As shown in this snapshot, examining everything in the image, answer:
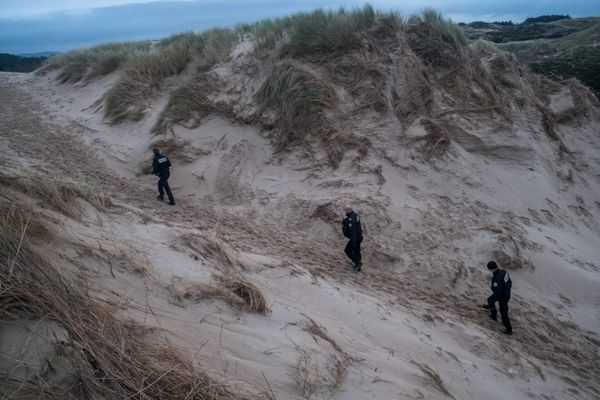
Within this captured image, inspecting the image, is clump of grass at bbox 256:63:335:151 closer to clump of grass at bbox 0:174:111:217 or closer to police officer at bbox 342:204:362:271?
police officer at bbox 342:204:362:271

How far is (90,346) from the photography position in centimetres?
256

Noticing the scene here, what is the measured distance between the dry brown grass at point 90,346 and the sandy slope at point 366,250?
0.31 m

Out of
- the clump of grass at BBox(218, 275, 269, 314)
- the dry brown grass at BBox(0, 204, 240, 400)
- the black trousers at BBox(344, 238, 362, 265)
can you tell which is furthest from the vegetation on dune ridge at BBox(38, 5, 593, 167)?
the dry brown grass at BBox(0, 204, 240, 400)

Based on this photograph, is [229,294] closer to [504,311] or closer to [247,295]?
[247,295]

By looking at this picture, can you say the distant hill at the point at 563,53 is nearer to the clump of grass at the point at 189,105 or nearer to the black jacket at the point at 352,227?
the clump of grass at the point at 189,105

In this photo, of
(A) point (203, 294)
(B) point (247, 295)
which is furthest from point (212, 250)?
(A) point (203, 294)

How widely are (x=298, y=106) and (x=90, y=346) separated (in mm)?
7665

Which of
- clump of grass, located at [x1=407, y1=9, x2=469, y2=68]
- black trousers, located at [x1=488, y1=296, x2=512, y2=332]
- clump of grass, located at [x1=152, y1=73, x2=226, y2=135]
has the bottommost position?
black trousers, located at [x1=488, y1=296, x2=512, y2=332]

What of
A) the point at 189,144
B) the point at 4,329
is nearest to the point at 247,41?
the point at 189,144

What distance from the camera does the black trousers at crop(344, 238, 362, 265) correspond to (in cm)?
676

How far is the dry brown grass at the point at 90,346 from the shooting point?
243 cm

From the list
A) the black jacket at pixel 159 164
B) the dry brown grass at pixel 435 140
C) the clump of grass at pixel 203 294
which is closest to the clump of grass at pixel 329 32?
the dry brown grass at pixel 435 140

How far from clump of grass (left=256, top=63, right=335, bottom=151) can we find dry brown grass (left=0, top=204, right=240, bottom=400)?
6917 millimetres

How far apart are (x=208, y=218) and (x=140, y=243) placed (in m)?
3.03
